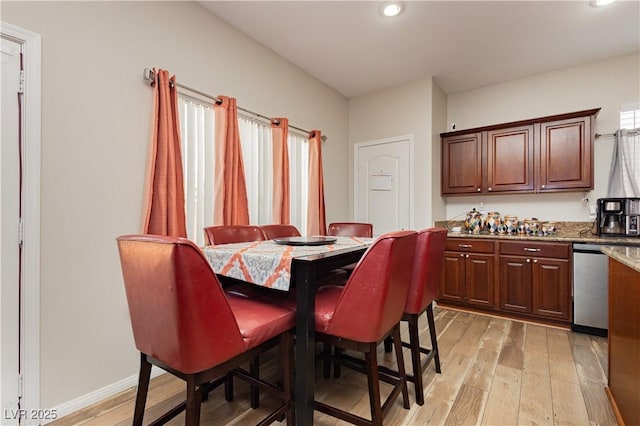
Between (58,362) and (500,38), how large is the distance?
414 centimetres

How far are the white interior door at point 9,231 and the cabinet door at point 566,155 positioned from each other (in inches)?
170

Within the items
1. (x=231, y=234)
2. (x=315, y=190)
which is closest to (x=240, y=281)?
(x=231, y=234)

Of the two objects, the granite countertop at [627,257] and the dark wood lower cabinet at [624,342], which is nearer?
the granite countertop at [627,257]

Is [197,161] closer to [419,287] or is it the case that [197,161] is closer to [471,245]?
→ [419,287]

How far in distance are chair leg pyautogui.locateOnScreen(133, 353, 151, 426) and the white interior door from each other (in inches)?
30.2

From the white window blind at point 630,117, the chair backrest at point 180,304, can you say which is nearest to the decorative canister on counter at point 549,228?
the white window blind at point 630,117

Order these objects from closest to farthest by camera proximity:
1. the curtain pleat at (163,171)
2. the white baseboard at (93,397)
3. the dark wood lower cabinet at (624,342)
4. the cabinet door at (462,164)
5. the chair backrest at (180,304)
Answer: the chair backrest at (180,304) → the dark wood lower cabinet at (624,342) → the white baseboard at (93,397) → the curtain pleat at (163,171) → the cabinet door at (462,164)

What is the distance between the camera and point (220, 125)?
8.09 feet

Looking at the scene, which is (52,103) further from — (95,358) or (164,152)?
(95,358)

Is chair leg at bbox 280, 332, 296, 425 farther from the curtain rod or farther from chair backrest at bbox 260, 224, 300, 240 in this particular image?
the curtain rod

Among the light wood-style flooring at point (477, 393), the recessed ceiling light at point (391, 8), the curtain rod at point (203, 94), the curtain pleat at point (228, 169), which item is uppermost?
the recessed ceiling light at point (391, 8)

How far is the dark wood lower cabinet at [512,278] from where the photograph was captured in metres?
2.90

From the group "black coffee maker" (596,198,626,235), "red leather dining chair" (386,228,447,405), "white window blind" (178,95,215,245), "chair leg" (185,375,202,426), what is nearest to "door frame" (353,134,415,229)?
"black coffee maker" (596,198,626,235)

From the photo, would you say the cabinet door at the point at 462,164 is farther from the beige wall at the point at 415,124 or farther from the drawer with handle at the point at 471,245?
the drawer with handle at the point at 471,245
